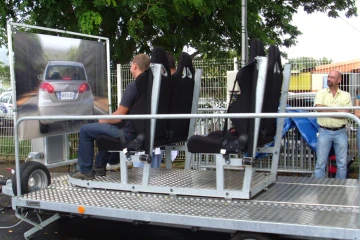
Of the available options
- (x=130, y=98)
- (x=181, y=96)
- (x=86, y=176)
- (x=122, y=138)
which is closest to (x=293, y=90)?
(x=181, y=96)

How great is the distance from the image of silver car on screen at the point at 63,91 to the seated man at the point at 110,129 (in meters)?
1.55

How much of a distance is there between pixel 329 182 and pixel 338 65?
4182mm

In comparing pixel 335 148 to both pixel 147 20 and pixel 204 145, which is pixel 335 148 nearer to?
pixel 204 145

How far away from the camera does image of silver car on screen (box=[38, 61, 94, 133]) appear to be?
21.0 ft

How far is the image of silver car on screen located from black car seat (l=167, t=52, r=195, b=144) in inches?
82.6

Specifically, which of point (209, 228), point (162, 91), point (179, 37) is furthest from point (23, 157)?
point (209, 228)

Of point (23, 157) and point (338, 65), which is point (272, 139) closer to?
point (338, 65)

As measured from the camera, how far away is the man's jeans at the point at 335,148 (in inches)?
253

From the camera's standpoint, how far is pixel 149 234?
525cm

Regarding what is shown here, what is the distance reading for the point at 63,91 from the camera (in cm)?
665

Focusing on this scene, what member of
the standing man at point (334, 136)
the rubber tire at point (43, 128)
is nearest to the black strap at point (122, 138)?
the rubber tire at point (43, 128)

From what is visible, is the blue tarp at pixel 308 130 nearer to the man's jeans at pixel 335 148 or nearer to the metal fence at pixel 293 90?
the metal fence at pixel 293 90

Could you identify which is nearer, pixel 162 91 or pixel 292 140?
pixel 162 91

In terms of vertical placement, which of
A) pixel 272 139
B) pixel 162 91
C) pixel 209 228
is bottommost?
pixel 209 228
